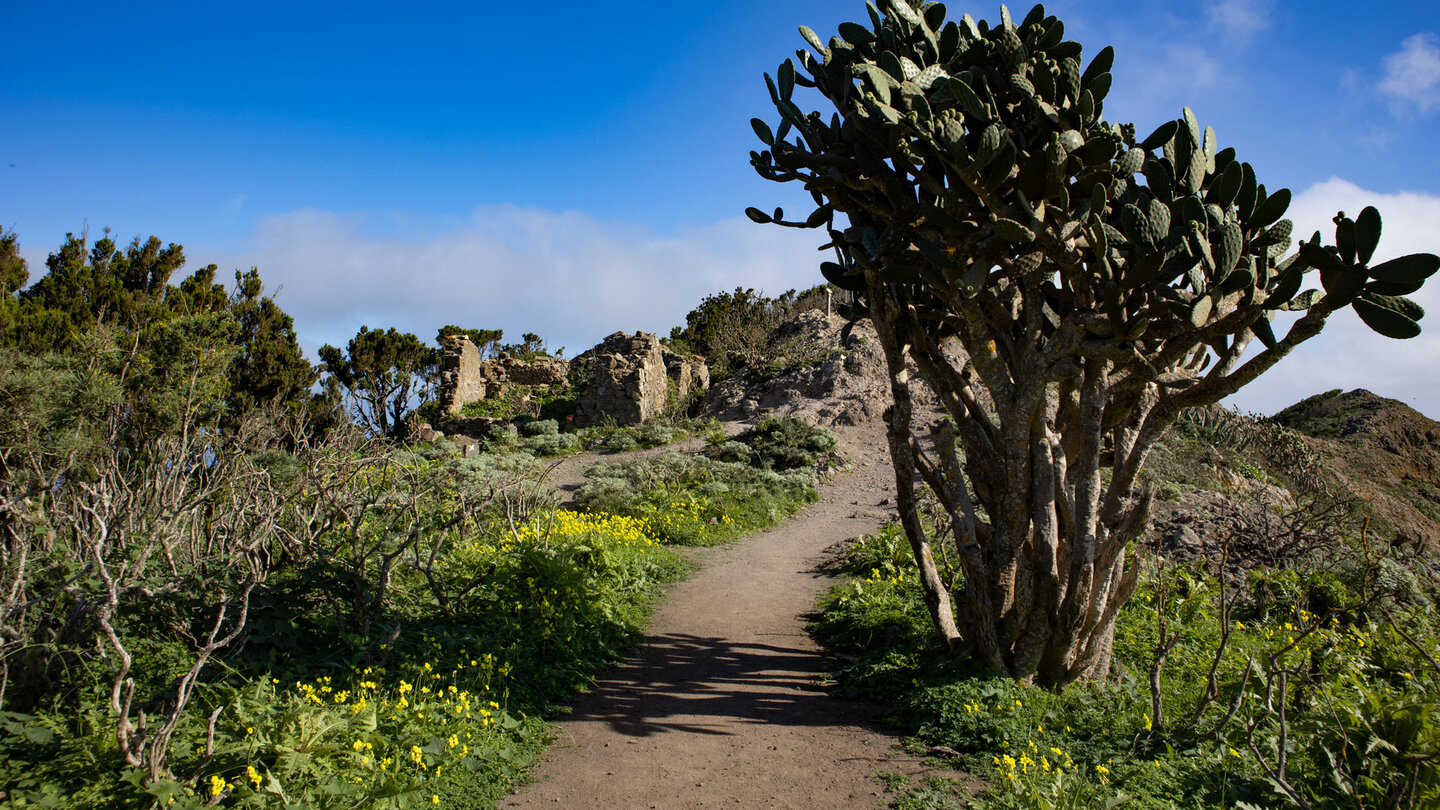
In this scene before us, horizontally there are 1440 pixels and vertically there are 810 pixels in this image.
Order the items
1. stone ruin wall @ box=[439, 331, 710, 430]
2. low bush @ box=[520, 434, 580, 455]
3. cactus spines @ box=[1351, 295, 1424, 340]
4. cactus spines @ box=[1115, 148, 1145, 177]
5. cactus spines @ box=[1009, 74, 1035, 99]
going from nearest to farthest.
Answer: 1. cactus spines @ box=[1351, 295, 1424, 340]
2. cactus spines @ box=[1009, 74, 1035, 99]
3. cactus spines @ box=[1115, 148, 1145, 177]
4. low bush @ box=[520, 434, 580, 455]
5. stone ruin wall @ box=[439, 331, 710, 430]

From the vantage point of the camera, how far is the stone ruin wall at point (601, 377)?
69.3ft

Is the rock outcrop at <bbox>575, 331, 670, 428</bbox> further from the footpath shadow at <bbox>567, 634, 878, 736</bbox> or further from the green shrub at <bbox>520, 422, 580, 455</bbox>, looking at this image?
the footpath shadow at <bbox>567, 634, 878, 736</bbox>

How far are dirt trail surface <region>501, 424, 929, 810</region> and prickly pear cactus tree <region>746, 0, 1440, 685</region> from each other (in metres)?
1.17

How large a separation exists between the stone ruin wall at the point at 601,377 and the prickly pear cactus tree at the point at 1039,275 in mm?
15481

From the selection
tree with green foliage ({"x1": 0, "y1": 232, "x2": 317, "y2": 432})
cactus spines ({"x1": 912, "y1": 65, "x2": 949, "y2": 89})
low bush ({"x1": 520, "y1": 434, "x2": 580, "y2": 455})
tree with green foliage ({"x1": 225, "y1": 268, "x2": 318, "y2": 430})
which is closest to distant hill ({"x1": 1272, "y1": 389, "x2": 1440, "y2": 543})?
cactus spines ({"x1": 912, "y1": 65, "x2": 949, "y2": 89})

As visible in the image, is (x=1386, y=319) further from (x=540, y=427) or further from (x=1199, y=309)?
(x=540, y=427)

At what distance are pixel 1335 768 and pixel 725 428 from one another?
16.1 meters

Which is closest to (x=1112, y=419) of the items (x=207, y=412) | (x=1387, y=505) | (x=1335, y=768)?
(x=1335, y=768)

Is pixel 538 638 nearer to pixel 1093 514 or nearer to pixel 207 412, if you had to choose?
pixel 1093 514

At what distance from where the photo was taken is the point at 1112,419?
5.13 meters

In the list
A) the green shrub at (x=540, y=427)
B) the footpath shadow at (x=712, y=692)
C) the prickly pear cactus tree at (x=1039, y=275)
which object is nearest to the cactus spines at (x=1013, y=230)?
the prickly pear cactus tree at (x=1039, y=275)

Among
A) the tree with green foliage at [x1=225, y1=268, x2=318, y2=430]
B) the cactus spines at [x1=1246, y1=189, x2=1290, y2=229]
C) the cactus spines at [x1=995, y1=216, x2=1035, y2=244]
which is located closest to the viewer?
the cactus spines at [x1=995, y1=216, x2=1035, y2=244]

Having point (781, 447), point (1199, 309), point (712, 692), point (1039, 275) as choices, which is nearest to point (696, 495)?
point (781, 447)

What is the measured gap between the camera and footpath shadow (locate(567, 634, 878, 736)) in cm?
476
